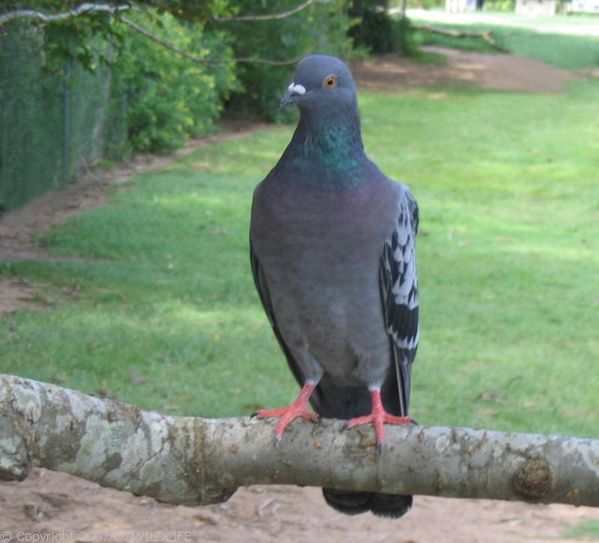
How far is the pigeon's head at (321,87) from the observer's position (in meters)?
3.46

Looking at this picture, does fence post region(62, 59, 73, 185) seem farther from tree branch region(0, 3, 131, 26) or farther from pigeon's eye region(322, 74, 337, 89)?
pigeon's eye region(322, 74, 337, 89)

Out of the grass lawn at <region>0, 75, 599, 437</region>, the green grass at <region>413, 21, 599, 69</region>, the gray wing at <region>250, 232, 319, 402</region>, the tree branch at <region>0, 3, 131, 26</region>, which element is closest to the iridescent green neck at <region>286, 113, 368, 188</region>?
the gray wing at <region>250, 232, 319, 402</region>

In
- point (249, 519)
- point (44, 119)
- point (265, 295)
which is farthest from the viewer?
point (44, 119)

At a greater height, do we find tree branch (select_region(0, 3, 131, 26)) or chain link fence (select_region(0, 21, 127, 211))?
tree branch (select_region(0, 3, 131, 26))

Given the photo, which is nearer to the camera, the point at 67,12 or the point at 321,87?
the point at 321,87

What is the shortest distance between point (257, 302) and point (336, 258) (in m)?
5.72

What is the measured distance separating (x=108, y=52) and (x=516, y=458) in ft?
42.2

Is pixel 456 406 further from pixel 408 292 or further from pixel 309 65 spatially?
pixel 309 65

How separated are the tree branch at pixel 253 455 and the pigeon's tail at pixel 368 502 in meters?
0.47

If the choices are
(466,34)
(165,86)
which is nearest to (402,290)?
(165,86)

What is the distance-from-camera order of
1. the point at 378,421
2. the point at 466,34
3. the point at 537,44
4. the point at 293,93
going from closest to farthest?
the point at 378,421
the point at 293,93
the point at 537,44
the point at 466,34

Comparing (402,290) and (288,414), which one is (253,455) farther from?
(402,290)

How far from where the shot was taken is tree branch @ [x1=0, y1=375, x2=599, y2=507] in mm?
2682

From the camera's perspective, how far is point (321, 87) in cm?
346
